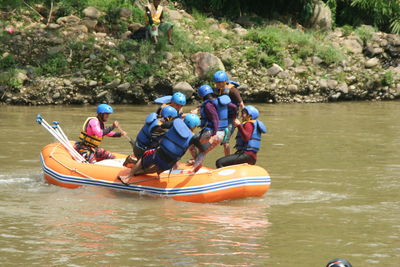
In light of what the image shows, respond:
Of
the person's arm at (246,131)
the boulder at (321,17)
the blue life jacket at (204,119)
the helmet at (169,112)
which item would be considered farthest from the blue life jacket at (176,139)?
the boulder at (321,17)

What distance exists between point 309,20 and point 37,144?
1264 centimetres

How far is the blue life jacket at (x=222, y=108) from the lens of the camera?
426 inches

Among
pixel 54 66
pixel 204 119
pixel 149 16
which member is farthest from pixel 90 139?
pixel 149 16

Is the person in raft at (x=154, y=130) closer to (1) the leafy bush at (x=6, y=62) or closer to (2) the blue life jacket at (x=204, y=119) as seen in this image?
(2) the blue life jacket at (x=204, y=119)

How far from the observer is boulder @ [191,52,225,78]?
19938 mm

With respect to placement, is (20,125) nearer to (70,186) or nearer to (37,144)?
(37,144)

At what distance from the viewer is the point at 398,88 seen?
2178 cm

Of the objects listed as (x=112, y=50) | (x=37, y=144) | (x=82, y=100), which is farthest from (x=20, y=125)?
(x=112, y=50)

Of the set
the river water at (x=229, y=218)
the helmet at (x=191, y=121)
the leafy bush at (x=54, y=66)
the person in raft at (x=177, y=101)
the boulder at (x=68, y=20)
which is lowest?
the river water at (x=229, y=218)

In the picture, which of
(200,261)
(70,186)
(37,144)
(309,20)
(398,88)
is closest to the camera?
(200,261)

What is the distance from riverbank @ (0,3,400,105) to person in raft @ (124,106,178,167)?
9.37 m

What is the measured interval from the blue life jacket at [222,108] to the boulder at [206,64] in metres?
8.94

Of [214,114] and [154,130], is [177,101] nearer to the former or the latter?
[154,130]

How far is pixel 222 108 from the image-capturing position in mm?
10906
